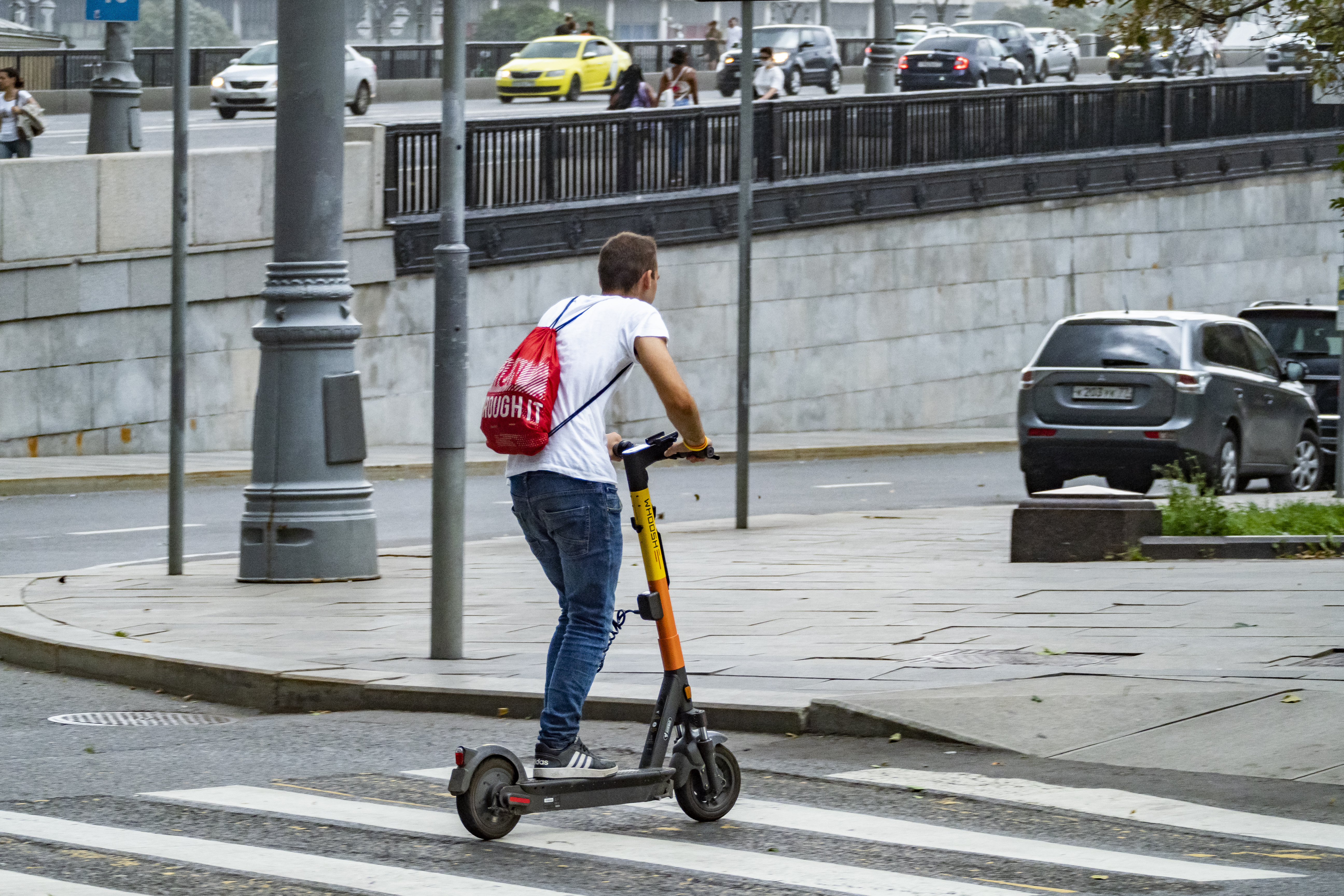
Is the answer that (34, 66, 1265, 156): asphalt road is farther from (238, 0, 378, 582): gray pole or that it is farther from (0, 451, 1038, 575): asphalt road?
(238, 0, 378, 582): gray pole

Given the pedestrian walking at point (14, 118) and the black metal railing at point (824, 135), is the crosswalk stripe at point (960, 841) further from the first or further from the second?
the pedestrian walking at point (14, 118)

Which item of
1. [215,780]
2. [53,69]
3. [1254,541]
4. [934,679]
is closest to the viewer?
[215,780]

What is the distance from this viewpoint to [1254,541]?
485 inches

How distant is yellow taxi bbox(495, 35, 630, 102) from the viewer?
48.5m

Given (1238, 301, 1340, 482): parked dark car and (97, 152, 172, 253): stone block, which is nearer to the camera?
(97, 152, 172, 253): stone block

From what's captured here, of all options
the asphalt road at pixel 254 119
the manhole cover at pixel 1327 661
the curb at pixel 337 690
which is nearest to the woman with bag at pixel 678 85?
the asphalt road at pixel 254 119

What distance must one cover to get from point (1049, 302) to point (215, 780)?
26.6 metres

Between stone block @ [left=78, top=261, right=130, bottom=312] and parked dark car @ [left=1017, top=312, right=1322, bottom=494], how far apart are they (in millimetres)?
8711

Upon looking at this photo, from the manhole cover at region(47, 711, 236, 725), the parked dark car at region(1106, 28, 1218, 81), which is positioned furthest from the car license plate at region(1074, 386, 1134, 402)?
the manhole cover at region(47, 711, 236, 725)

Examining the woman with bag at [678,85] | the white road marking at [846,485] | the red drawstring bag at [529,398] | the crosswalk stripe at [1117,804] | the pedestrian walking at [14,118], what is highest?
the woman with bag at [678,85]

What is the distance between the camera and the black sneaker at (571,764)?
5793mm

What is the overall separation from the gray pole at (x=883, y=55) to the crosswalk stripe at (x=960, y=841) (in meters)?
29.4

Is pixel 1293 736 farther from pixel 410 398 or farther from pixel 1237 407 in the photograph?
pixel 410 398

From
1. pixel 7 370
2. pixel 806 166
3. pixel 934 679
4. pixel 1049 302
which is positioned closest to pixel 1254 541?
pixel 934 679
